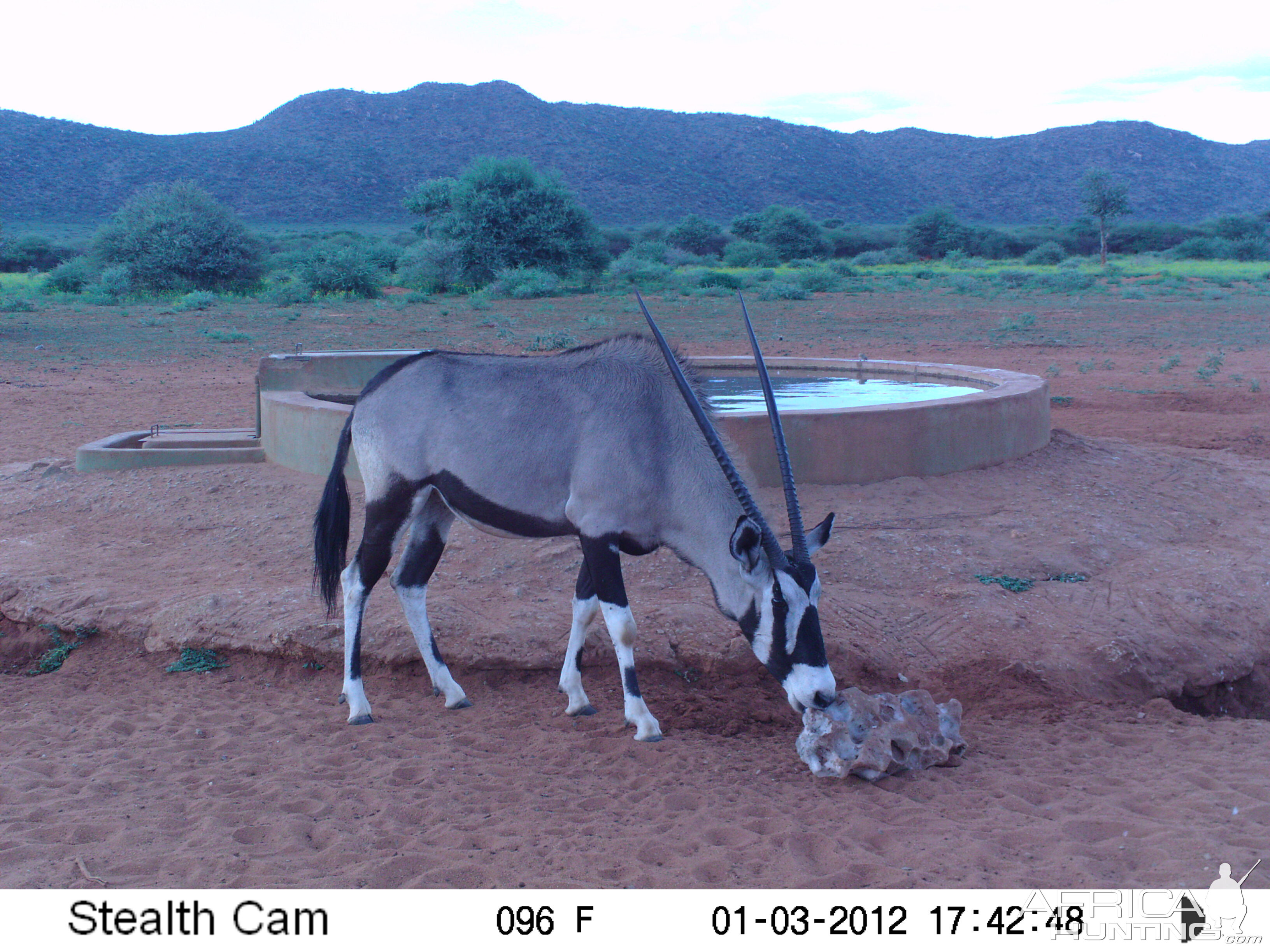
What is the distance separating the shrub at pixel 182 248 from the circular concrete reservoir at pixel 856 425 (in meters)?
24.3

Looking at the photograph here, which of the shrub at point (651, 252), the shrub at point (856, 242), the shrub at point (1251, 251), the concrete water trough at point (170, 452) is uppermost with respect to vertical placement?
the shrub at point (856, 242)

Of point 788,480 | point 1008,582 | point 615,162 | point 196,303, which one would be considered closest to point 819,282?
point 196,303

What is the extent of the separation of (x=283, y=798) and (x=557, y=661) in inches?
67.3

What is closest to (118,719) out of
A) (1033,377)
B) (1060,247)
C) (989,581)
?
(989,581)

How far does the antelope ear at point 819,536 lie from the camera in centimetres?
414

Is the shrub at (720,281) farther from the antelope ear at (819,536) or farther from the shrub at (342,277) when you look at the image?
the antelope ear at (819,536)

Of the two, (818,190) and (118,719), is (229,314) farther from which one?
(818,190)

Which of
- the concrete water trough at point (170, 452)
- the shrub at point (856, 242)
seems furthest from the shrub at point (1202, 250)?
the concrete water trough at point (170, 452)

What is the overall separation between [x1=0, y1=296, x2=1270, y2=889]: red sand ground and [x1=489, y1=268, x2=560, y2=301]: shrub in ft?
68.5

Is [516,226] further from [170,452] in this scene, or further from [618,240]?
[170,452]

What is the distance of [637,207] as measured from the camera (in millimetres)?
73125

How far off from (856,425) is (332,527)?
347cm

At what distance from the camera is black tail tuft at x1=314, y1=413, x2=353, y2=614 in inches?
205

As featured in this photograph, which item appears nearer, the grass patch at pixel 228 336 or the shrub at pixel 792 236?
the grass patch at pixel 228 336
